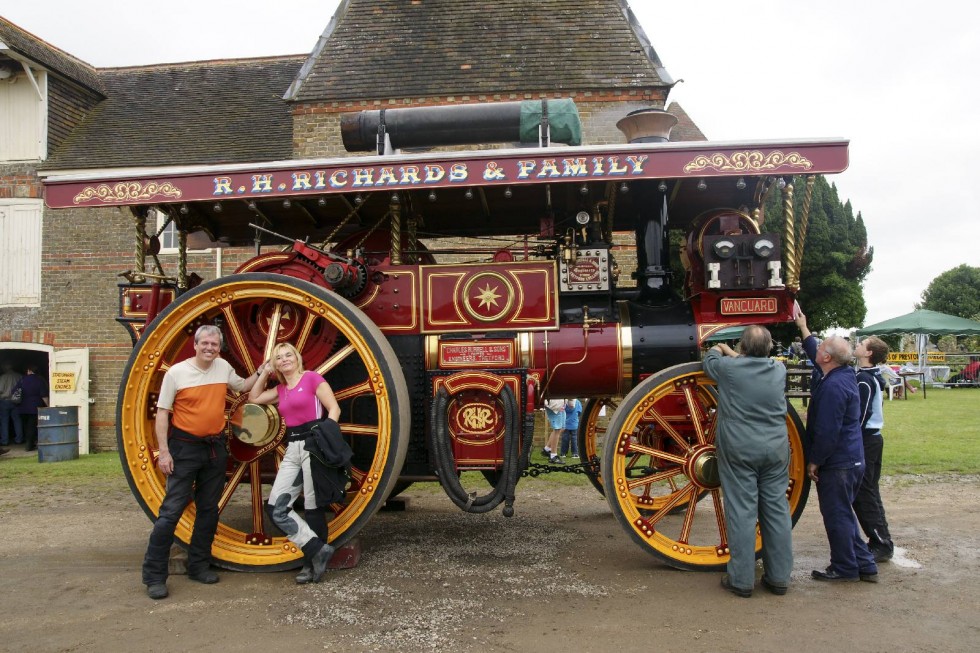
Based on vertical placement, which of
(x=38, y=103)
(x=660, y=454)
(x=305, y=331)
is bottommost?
(x=660, y=454)

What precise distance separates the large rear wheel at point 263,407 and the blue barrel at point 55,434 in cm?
702

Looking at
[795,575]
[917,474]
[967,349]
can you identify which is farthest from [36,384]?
[967,349]

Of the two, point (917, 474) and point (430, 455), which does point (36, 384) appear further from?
point (917, 474)

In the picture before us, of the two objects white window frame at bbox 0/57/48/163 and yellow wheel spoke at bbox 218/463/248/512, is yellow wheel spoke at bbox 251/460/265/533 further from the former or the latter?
white window frame at bbox 0/57/48/163

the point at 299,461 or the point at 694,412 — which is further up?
the point at 694,412

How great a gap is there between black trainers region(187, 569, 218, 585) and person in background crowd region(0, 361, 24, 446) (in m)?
9.70

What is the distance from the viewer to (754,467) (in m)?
3.64

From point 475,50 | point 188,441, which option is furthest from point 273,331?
point 475,50

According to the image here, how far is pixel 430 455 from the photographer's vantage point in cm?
429

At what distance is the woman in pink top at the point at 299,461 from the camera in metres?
3.77

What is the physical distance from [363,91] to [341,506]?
765cm

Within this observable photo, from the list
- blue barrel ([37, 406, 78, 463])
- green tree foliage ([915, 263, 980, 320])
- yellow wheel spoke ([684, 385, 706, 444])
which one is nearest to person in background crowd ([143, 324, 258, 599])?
yellow wheel spoke ([684, 385, 706, 444])

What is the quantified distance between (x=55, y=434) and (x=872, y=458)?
34.1 ft

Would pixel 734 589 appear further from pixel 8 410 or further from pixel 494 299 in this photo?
pixel 8 410
